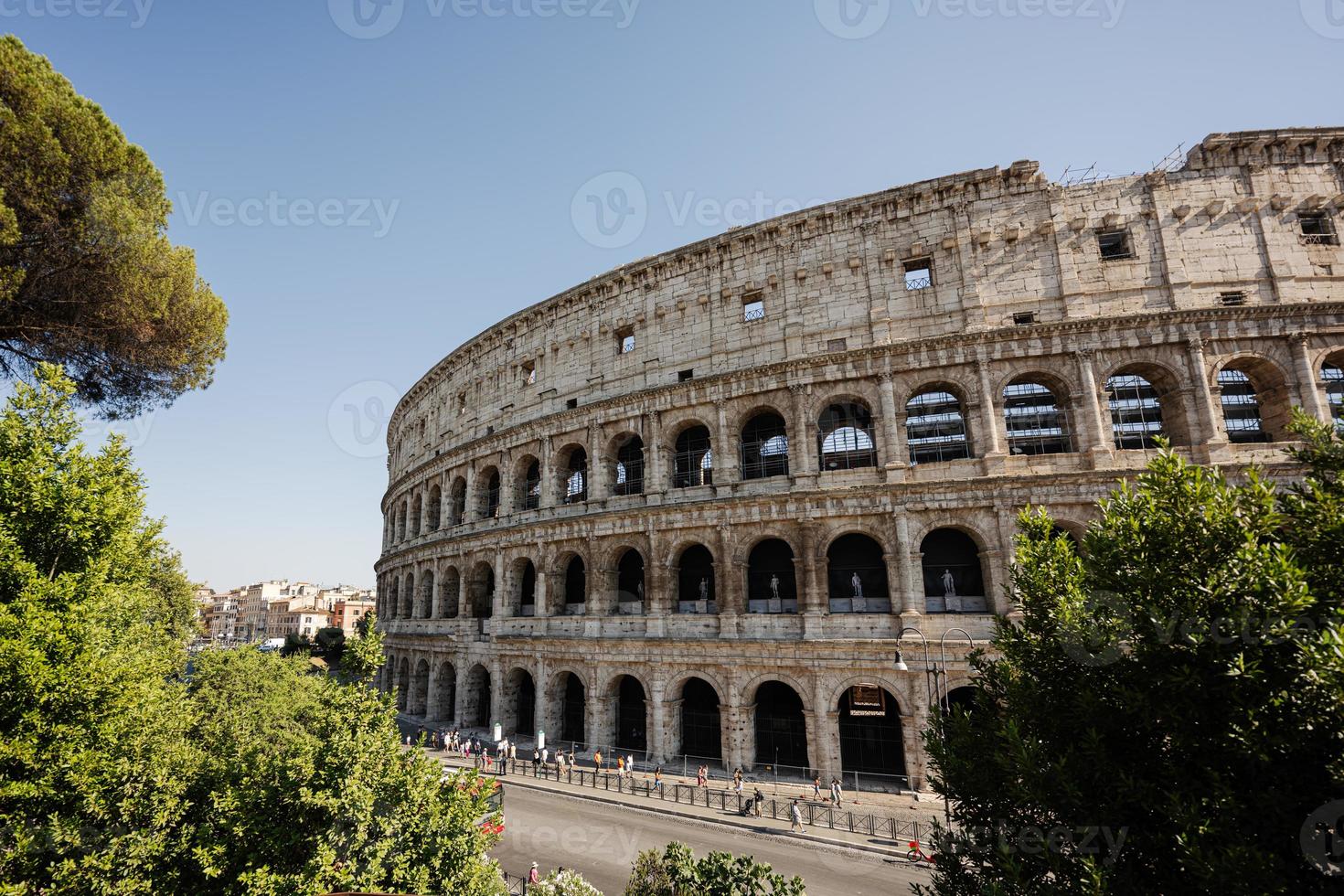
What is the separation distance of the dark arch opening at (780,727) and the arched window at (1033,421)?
12072mm

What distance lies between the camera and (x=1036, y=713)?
306 inches

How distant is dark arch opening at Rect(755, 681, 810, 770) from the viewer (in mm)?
21000

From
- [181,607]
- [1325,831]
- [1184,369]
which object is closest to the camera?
[1325,831]

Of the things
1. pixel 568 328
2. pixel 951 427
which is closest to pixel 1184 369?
pixel 951 427

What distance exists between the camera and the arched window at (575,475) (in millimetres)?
27969

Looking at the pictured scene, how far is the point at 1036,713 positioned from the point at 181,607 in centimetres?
5260

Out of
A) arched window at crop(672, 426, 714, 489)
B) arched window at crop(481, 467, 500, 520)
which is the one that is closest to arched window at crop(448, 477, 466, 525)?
arched window at crop(481, 467, 500, 520)

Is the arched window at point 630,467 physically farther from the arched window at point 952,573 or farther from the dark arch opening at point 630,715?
the arched window at point 952,573

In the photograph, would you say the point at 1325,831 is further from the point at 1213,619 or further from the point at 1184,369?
the point at 1184,369

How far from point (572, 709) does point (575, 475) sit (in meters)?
10.7

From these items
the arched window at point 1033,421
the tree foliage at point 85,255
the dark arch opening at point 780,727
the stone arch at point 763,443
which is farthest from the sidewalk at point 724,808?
the tree foliage at point 85,255

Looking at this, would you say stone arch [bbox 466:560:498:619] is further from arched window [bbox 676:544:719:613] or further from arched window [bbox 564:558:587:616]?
arched window [bbox 676:544:719:613]

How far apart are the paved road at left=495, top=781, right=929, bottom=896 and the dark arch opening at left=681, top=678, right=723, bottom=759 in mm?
4902

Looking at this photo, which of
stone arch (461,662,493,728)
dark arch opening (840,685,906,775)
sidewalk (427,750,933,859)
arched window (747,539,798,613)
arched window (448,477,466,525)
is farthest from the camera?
arched window (448,477,466,525)
